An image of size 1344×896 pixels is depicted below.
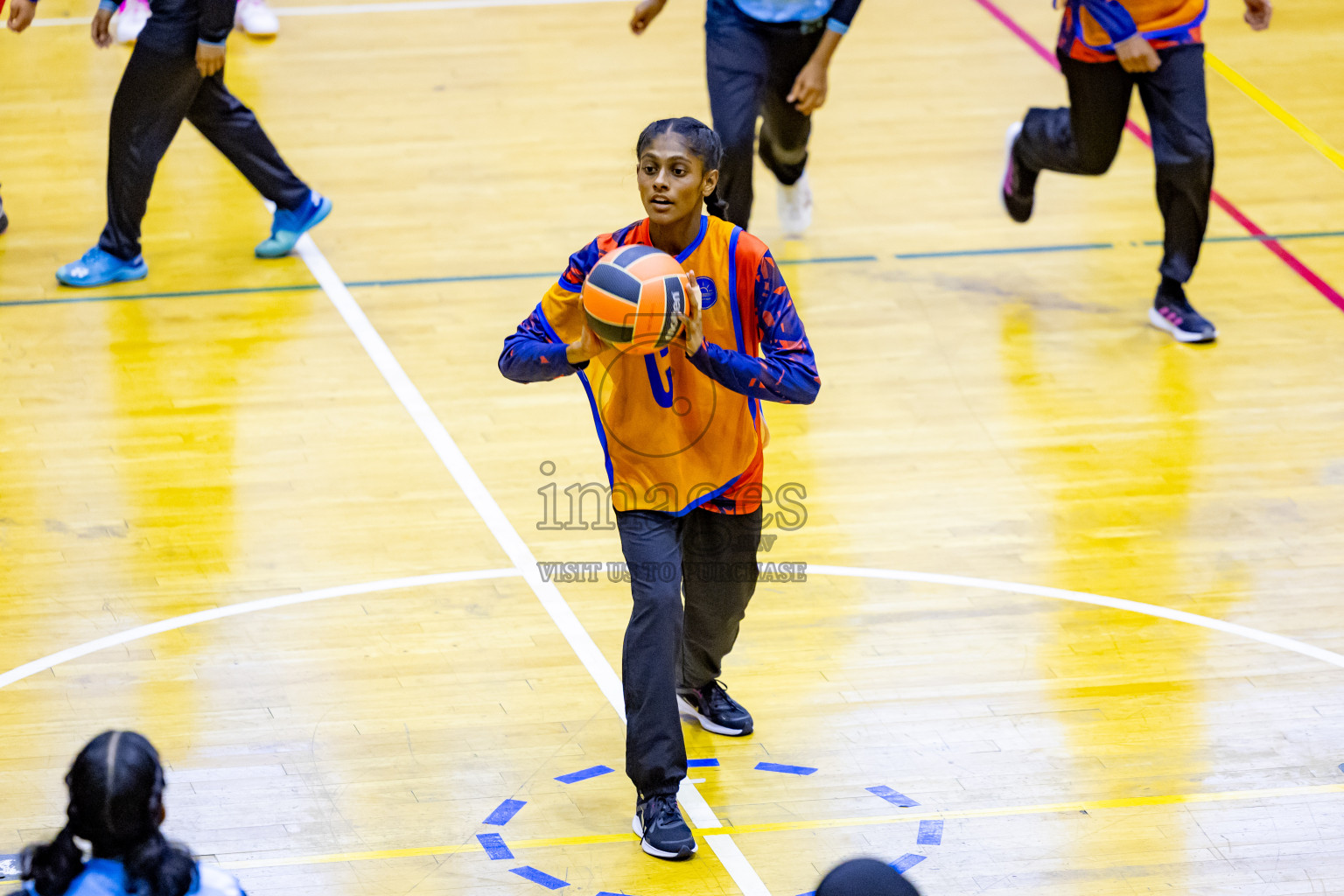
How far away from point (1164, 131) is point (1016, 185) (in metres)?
0.92

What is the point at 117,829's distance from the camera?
8.51 feet

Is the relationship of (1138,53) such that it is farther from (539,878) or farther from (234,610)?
(539,878)

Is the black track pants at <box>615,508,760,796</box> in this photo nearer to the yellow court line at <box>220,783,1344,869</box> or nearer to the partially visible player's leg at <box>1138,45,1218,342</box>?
the yellow court line at <box>220,783,1344,869</box>

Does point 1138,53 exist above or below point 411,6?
above

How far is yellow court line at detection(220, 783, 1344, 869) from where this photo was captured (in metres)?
4.02

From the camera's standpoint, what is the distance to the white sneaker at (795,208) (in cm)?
749

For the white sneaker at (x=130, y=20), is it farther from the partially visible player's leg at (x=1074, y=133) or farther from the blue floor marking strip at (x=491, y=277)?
the partially visible player's leg at (x=1074, y=133)

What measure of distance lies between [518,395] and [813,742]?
7.73 ft

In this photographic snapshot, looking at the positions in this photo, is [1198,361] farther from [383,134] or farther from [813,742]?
[383,134]

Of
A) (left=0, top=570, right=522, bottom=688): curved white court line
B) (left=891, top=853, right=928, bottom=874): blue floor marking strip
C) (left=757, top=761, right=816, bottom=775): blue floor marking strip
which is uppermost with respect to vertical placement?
(left=891, top=853, right=928, bottom=874): blue floor marking strip

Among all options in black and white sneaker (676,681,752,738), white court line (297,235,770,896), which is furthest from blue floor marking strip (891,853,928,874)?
black and white sneaker (676,681,752,738)

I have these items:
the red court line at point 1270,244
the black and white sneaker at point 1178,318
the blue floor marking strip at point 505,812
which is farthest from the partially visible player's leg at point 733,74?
the blue floor marking strip at point 505,812

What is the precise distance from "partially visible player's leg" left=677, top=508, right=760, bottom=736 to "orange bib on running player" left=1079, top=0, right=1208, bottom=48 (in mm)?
3245

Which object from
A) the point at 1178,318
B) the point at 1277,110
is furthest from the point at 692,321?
the point at 1277,110
